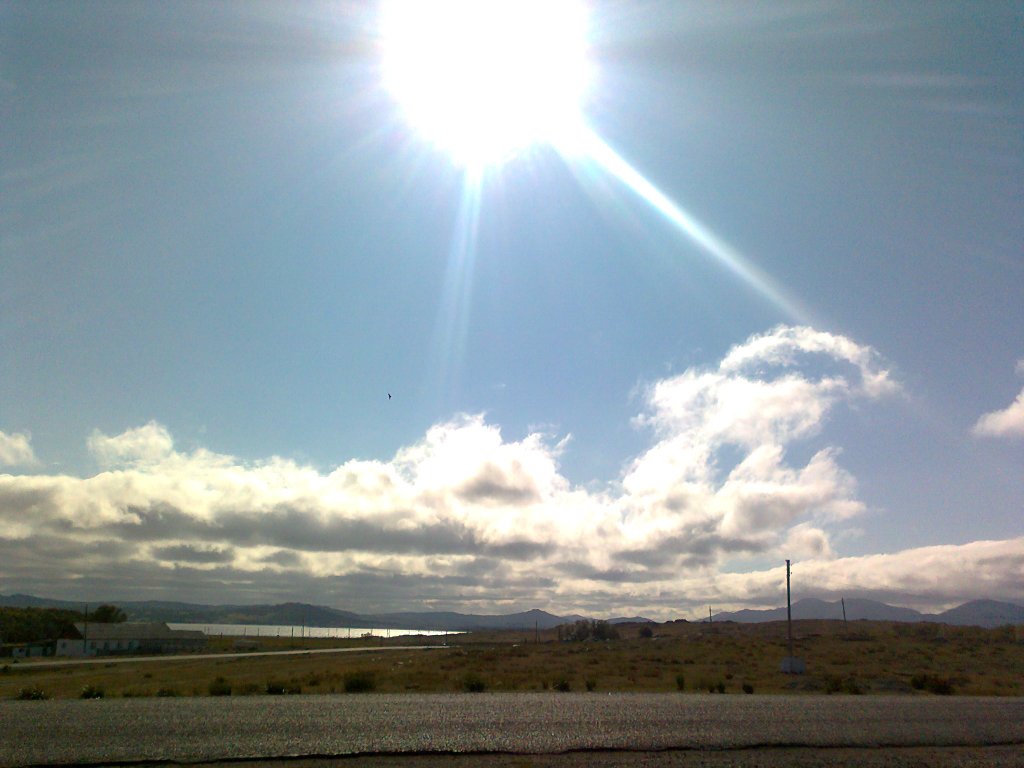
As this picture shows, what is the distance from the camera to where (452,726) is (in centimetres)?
1519

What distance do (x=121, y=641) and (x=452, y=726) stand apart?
92.7 metres

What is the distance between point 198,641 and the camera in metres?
92.8

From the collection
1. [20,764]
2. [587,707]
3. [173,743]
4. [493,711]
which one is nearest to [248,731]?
[173,743]

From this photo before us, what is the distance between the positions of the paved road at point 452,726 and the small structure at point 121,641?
75639mm

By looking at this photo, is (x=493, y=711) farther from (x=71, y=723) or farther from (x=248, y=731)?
(x=71, y=723)

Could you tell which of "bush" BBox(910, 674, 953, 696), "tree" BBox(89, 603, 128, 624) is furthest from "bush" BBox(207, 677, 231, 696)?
"tree" BBox(89, 603, 128, 624)

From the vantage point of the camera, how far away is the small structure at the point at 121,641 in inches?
3312

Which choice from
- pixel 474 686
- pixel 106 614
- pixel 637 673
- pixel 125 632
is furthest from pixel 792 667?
pixel 106 614

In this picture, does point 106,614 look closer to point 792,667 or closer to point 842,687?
point 792,667

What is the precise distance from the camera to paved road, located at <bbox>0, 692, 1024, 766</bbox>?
12.8 metres

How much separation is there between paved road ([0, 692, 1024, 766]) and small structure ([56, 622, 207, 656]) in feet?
248

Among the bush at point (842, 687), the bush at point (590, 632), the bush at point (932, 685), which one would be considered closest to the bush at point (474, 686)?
the bush at point (842, 687)

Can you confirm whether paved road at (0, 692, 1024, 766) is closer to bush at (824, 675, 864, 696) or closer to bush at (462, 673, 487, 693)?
bush at (462, 673, 487, 693)

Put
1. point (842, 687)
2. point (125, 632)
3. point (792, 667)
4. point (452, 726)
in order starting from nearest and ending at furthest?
1. point (452, 726)
2. point (842, 687)
3. point (792, 667)
4. point (125, 632)
